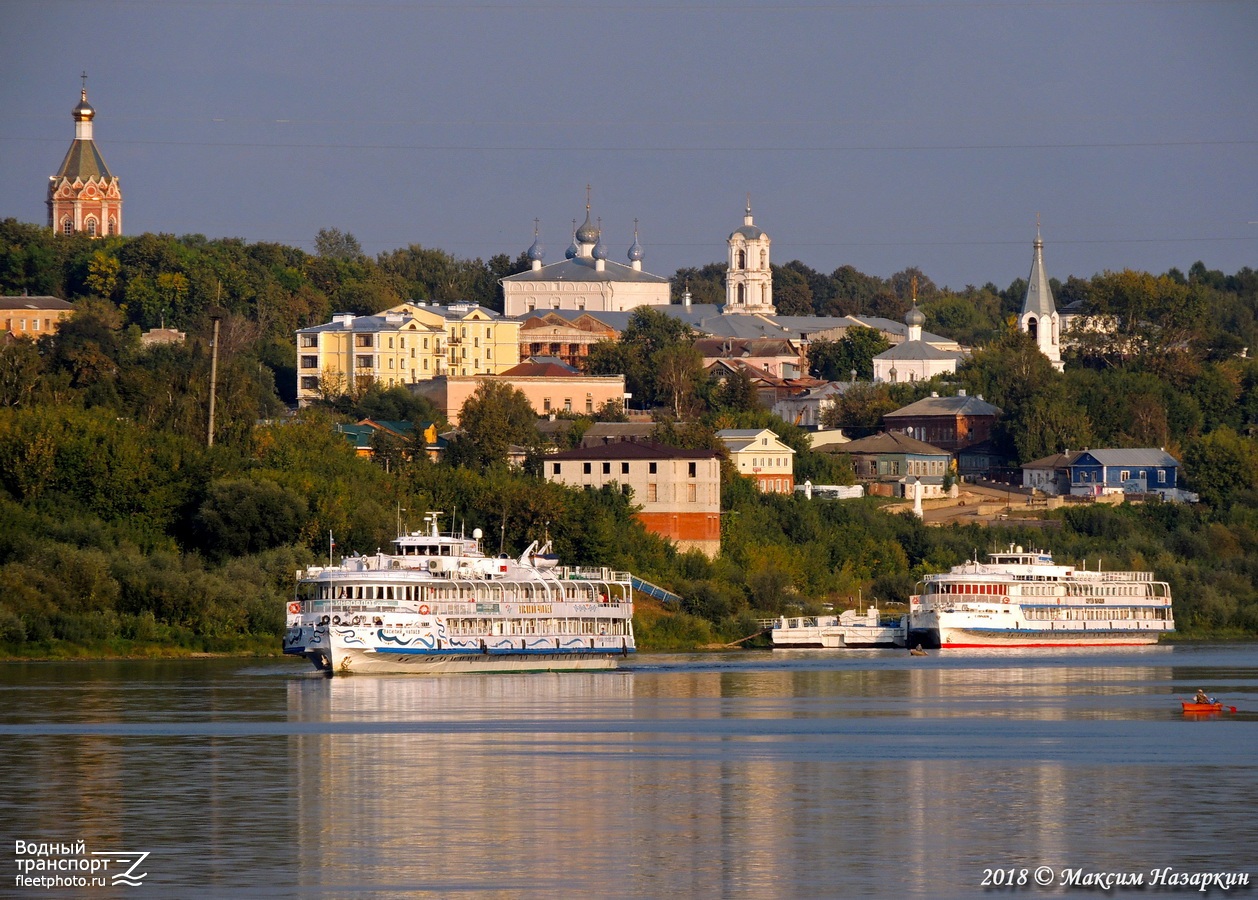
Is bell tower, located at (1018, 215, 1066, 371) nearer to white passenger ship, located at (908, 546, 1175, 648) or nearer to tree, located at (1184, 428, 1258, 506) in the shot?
tree, located at (1184, 428, 1258, 506)

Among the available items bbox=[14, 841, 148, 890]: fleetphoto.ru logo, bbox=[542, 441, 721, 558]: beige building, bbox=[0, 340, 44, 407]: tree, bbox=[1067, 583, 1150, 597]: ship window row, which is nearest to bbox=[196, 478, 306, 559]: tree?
bbox=[0, 340, 44, 407]: tree

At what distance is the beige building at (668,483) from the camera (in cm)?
10100

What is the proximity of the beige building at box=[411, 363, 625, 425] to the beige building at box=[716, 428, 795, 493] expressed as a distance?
71.2 ft

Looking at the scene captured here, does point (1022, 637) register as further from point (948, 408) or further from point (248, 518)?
point (948, 408)

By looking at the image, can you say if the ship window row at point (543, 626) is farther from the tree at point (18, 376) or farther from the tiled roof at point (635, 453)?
the tree at point (18, 376)

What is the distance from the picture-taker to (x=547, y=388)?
150250mm

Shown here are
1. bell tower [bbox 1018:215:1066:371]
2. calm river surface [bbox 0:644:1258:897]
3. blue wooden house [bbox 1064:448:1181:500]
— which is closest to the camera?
calm river surface [bbox 0:644:1258:897]

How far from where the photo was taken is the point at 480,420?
118812 mm

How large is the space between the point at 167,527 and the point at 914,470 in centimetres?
6688

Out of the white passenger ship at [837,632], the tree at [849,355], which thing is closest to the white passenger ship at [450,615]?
the white passenger ship at [837,632]

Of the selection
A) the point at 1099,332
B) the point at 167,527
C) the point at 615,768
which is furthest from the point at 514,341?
the point at 615,768

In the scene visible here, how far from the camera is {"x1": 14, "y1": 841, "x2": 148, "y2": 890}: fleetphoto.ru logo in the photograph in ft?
92.3

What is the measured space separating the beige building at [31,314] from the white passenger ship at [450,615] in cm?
8761

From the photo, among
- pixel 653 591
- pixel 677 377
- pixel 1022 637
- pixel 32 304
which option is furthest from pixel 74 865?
pixel 32 304
